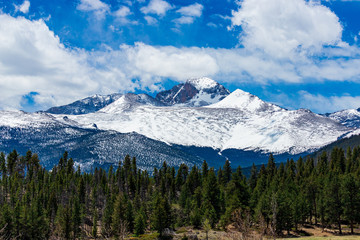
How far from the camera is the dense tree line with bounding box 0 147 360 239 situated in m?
92.5

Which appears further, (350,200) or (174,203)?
(174,203)

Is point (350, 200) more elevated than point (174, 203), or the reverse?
point (350, 200)

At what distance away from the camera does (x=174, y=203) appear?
5758 inches

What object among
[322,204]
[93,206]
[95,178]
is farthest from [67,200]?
[322,204]

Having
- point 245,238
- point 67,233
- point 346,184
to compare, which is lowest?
point 67,233

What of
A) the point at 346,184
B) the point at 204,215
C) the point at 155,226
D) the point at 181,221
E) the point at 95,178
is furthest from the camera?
the point at 95,178

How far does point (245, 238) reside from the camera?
46625mm

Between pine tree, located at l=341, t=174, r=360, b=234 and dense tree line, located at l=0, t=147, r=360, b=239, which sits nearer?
pine tree, located at l=341, t=174, r=360, b=234

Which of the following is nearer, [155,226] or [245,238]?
[245,238]

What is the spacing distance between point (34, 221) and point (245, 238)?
71.4 m

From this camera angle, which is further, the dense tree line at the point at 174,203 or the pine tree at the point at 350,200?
the dense tree line at the point at 174,203

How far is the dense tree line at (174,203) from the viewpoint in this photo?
9250cm

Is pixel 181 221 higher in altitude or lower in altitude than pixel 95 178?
lower

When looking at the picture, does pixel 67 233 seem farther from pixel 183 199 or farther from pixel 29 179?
pixel 29 179
